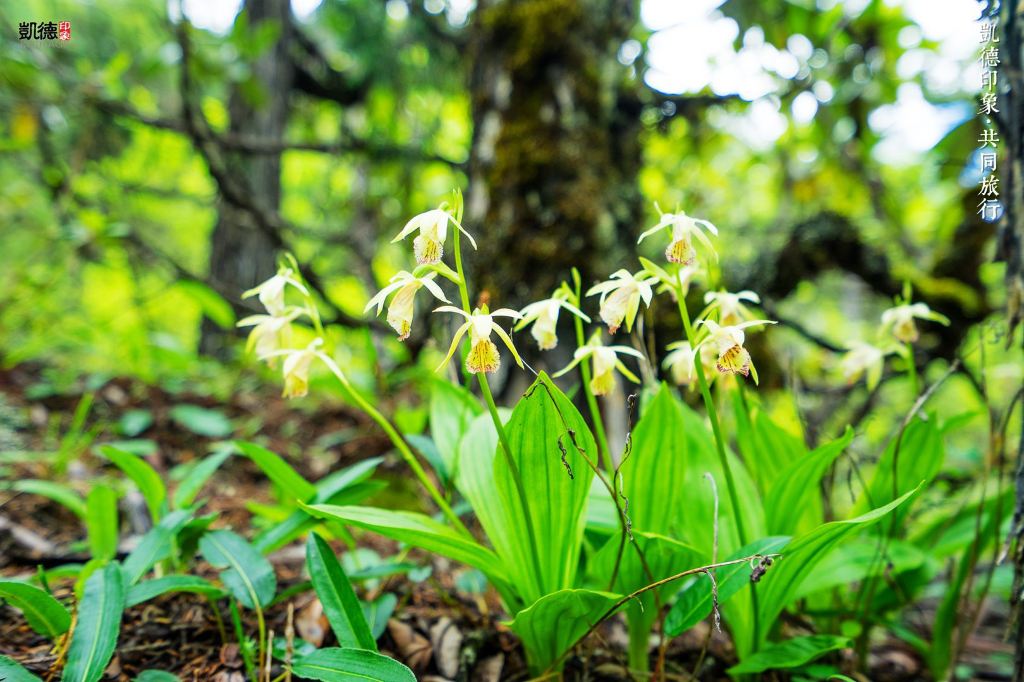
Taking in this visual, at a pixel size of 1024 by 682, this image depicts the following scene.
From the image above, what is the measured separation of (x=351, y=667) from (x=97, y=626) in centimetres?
52

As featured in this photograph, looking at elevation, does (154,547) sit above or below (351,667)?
above

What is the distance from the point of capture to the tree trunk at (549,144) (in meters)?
2.25

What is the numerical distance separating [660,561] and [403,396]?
8.54 feet

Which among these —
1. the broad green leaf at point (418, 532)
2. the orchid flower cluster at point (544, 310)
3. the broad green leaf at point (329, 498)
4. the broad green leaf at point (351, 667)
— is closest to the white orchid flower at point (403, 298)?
the orchid flower cluster at point (544, 310)

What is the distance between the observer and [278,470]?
1.41 meters

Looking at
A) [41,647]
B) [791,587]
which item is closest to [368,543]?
[41,647]

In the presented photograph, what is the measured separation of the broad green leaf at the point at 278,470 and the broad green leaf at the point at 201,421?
147cm

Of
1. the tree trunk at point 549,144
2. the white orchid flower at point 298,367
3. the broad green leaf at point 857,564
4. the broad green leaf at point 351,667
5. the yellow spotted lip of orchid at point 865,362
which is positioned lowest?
the broad green leaf at point 857,564

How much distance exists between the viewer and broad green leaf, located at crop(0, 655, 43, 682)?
102 cm

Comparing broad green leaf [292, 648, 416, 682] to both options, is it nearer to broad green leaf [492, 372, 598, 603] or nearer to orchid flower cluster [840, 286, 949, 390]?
broad green leaf [492, 372, 598, 603]

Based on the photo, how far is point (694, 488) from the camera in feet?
4.69

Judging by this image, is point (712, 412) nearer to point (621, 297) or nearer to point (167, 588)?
point (621, 297)

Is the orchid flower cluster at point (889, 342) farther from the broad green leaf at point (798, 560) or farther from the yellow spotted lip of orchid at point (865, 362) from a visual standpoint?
the broad green leaf at point (798, 560)

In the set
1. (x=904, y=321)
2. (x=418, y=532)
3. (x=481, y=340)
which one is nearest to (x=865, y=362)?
(x=904, y=321)
